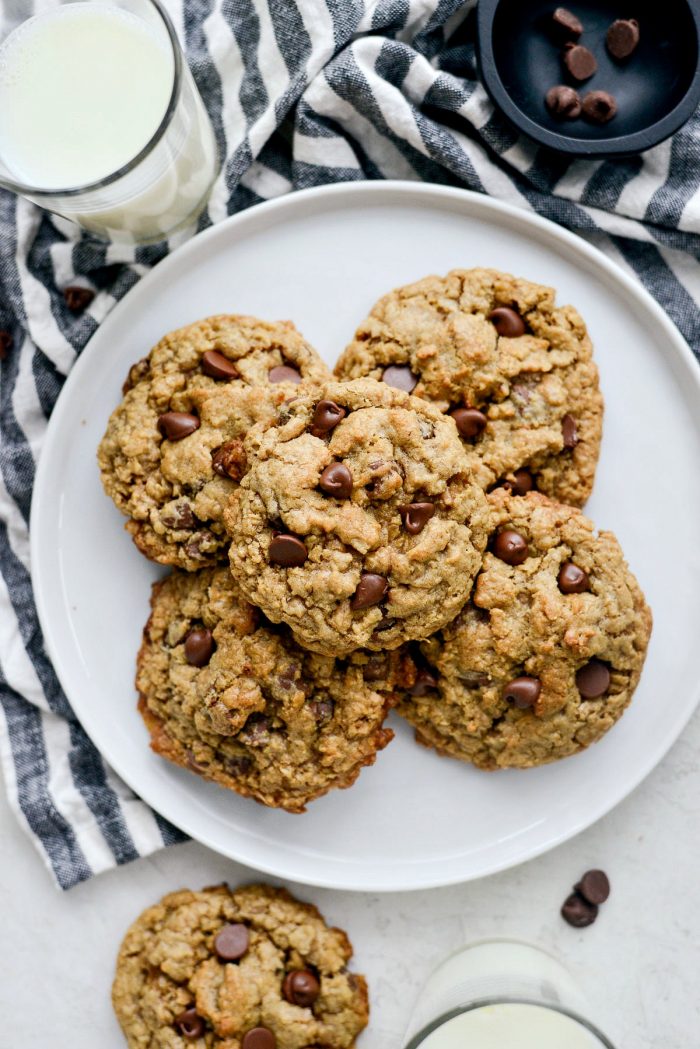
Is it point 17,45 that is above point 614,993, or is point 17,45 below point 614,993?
above

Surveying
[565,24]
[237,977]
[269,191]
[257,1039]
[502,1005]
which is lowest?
[257,1039]

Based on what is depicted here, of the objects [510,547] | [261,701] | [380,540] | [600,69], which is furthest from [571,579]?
[600,69]

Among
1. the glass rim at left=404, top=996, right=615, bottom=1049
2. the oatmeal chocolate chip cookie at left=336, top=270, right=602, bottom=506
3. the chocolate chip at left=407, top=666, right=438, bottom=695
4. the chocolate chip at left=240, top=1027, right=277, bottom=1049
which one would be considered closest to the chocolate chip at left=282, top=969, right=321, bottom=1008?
the chocolate chip at left=240, top=1027, right=277, bottom=1049

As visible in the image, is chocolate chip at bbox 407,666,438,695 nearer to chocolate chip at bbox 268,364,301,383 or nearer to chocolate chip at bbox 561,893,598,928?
chocolate chip at bbox 268,364,301,383

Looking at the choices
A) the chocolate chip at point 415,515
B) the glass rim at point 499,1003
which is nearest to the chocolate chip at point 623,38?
the chocolate chip at point 415,515

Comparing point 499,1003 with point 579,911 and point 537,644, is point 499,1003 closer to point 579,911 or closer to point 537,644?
point 579,911

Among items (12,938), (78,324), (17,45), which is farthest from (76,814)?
(17,45)

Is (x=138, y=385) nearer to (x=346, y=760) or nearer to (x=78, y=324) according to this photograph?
(x=78, y=324)
